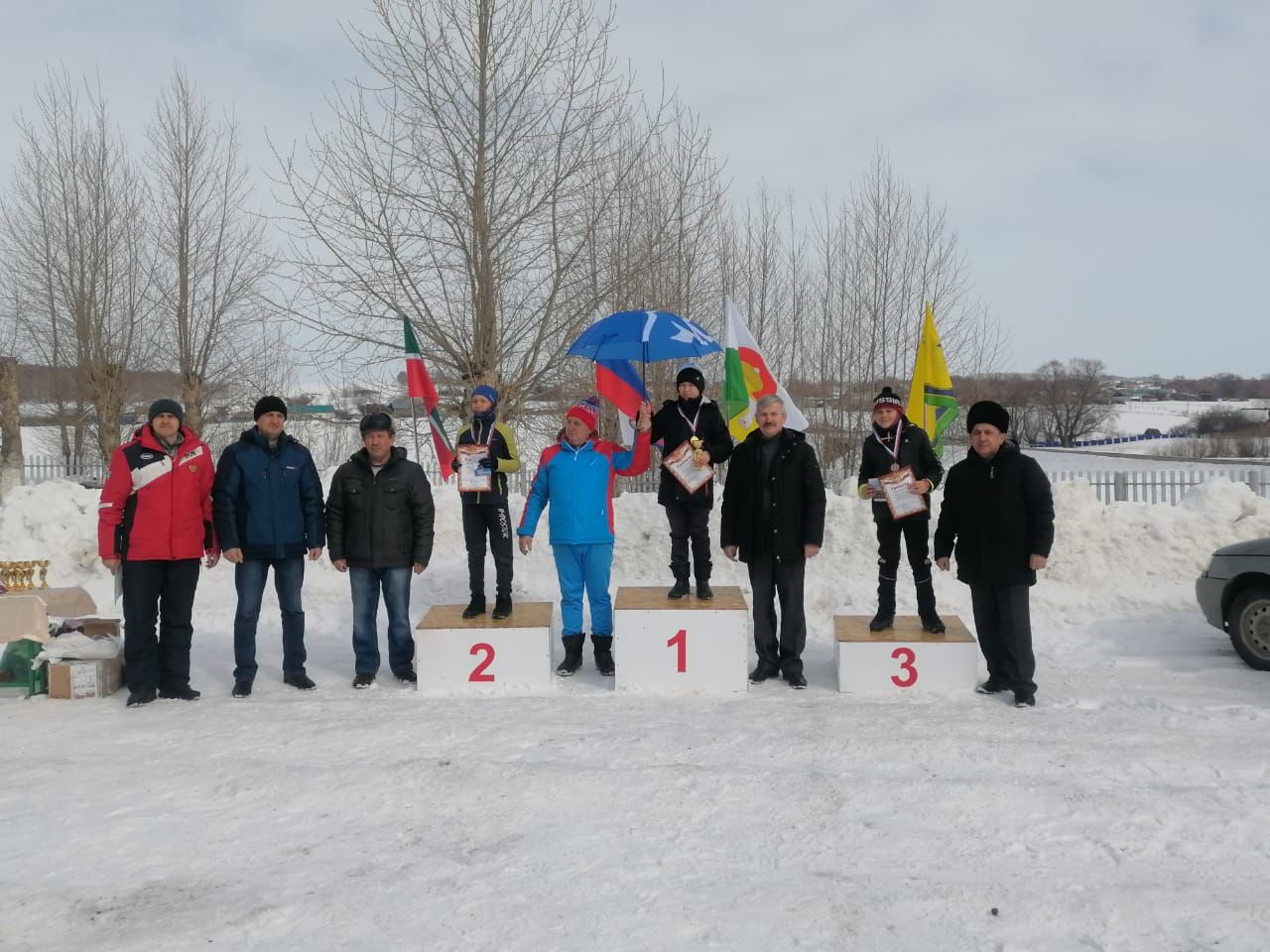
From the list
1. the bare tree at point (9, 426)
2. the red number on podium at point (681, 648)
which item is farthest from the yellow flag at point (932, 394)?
the bare tree at point (9, 426)

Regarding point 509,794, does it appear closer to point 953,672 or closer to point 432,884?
point 432,884

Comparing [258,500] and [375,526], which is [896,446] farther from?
[258,500]

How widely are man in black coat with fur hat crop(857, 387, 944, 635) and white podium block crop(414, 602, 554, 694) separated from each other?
2432 millimetres

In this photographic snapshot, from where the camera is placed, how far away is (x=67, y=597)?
795cm

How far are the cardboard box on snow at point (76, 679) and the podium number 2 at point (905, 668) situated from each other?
5577mm

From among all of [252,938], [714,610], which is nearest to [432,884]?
[252,938]

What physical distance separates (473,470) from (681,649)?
6.53ft

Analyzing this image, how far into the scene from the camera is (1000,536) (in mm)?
6633

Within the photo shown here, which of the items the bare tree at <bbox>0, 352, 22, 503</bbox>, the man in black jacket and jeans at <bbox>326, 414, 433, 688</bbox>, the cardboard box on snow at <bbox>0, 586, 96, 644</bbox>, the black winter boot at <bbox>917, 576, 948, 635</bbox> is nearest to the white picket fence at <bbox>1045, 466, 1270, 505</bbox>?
the black winter boot at <bbox>917, 576, 948, 635</bbox>

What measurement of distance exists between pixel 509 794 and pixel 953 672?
347cm

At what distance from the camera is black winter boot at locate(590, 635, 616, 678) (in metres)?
7.48

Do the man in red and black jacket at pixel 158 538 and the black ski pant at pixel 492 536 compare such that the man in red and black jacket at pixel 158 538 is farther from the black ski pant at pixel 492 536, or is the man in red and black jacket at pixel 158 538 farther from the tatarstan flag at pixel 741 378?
the tatarstan flag at pixel 741 378

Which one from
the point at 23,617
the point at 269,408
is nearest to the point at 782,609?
the point at 269,408

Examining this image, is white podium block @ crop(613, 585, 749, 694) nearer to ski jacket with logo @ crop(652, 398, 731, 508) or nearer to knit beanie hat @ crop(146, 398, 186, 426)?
ski jacket with logo @ crop(652, 398, 731, 508)
